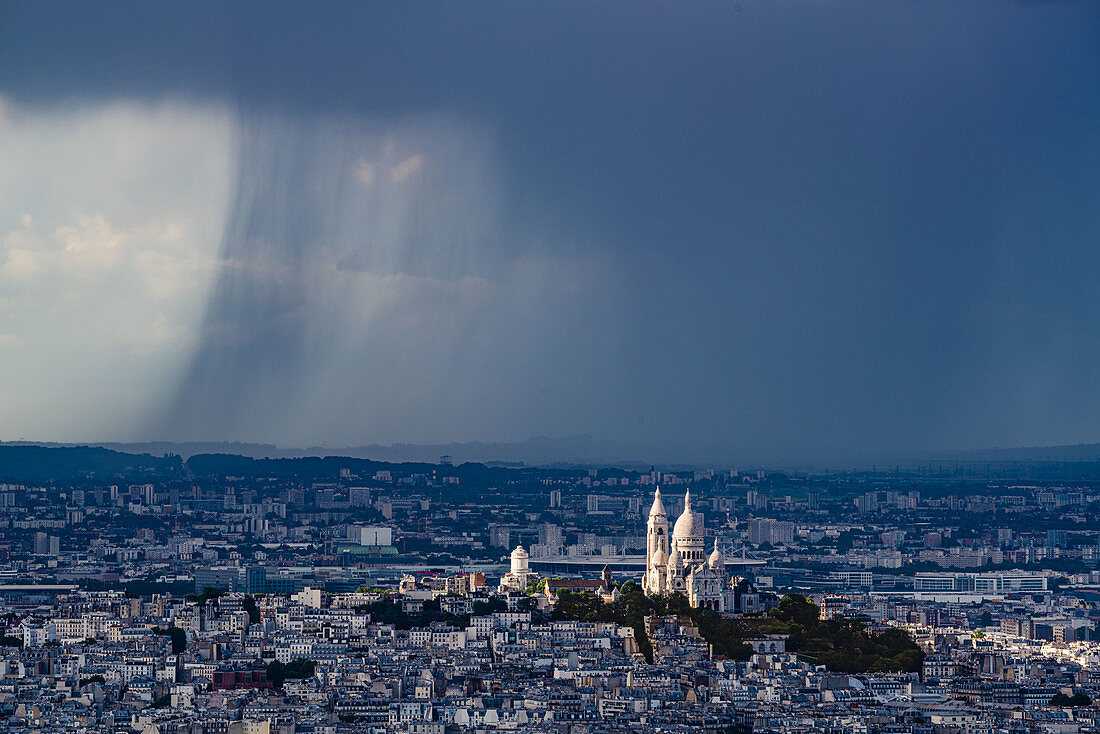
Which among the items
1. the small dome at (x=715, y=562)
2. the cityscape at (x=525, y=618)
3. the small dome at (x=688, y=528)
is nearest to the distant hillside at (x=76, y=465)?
the cityscape at (x=525, y=618)

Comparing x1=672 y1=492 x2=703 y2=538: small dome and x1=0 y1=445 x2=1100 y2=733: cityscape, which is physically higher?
x1=672 y1=492 x2=703 y2=538: small dome

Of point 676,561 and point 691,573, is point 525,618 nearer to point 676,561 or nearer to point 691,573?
point 691,573

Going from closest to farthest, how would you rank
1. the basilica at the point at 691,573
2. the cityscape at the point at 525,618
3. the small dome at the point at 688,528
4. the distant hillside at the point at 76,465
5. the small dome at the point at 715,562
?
the cityscape at the point at 525,618 < the basilica at the point at 691,573 < the small dome at the point at 715,562 < the small dome at the point at 688,528 < the distant hillside at the point at 76,465

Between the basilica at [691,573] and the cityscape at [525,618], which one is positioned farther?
the basilica at [691,573]

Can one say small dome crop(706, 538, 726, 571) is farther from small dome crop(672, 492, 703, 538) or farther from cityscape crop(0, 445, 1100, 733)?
small dome crop(672, 492, 703, 538)

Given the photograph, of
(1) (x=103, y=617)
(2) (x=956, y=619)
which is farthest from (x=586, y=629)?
A: (2) (x=956, y=619)

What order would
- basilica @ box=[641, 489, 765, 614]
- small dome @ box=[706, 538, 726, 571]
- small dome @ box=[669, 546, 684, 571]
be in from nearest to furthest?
1. basilica @ box=[641, 489, 765, 614]
2. small dome @ box=[706, 538, 726, 571]
3. small dome @ box=[669, 546, 684, 571]

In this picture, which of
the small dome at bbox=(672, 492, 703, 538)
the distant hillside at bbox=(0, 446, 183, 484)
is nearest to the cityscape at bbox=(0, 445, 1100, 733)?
the small dome at bbox=(672, 492, 703, 538)

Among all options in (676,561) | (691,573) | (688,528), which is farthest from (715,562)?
(688,528)

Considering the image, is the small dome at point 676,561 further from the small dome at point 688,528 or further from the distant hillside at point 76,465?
the distant hillside at point 76,465
